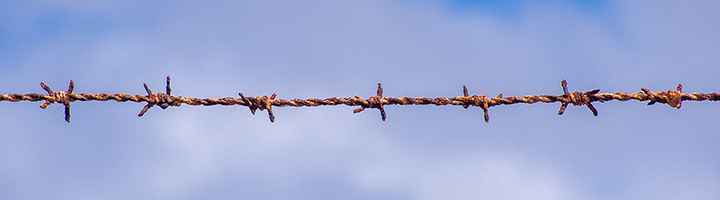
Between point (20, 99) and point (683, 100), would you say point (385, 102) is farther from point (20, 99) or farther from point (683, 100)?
point (20, 99)

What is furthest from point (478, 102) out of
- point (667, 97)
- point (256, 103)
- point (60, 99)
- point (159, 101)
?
point (60, 99)

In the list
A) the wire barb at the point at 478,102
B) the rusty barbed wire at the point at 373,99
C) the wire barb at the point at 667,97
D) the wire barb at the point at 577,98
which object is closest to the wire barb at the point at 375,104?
the rusty barbed wire at the point at 373,99

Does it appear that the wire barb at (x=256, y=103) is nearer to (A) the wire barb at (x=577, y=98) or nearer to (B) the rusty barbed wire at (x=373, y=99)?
(B) the rusty barbed wire at (x=373, y=99)

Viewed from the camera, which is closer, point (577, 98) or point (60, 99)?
point (60, 99)

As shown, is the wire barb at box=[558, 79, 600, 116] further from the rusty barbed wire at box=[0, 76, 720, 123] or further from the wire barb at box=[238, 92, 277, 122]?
the wire barb at box=[238, 92, 277, 122]

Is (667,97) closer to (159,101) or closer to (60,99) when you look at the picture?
(159,101)

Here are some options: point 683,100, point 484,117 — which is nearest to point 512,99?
point 484,117

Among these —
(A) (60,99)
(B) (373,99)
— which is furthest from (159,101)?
(B) (373,99)

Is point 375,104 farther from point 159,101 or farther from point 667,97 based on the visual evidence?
point 667,97
